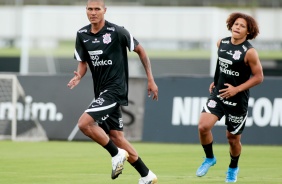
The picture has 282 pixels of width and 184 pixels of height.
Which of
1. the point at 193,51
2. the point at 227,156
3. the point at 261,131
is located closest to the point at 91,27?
the point at 227,156

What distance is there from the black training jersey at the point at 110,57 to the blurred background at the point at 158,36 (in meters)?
18.5

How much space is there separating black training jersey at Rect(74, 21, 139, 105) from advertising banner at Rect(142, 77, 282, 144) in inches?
313

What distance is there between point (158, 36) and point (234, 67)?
86.8 feet

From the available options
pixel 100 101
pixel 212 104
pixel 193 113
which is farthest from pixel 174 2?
pixel 100 101

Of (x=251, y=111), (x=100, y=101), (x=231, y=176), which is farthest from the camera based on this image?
(x=251, y=111)

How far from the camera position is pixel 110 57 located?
35.9 ft

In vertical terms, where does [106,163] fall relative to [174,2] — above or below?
above

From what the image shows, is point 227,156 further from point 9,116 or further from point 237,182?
point 9,116

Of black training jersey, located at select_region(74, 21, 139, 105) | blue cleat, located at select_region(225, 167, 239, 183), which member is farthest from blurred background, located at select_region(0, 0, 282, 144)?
black training jersey, located at select_region(74, 21, 139, 105)

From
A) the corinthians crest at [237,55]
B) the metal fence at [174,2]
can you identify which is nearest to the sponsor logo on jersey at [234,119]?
the corinthians crest at [237,55]

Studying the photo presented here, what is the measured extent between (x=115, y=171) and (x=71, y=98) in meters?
9.37

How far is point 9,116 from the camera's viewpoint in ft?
65.5

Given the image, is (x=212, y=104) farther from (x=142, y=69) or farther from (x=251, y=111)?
(x=142, y=69)

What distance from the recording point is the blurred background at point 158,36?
110 ft
